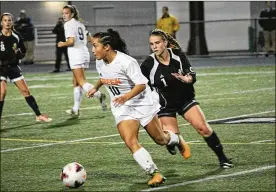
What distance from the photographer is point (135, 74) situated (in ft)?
33.9

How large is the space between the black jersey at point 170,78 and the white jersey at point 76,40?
244 inches

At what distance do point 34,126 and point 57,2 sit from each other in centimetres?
2364

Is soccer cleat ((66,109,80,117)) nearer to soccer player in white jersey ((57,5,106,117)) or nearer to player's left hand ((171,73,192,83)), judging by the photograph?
soccer player in white jersey ((57,5,106,117))

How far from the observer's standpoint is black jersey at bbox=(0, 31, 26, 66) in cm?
1653

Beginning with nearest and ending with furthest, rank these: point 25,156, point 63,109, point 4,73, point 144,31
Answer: point 25,156, point 4,73, point 63,109, point 144,31

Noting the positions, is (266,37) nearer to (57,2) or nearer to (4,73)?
(57,2)

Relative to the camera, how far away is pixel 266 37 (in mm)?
32719

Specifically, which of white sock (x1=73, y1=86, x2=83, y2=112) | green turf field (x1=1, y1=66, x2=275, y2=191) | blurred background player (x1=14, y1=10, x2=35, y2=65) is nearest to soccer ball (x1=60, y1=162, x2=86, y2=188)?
green turf field (x1=1, y1=66, x2=275, y2=191)

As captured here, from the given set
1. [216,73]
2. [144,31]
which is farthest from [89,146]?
[144,31]

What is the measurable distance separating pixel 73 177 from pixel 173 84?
1958 millimetres

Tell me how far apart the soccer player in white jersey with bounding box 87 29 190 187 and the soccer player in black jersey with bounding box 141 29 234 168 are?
53 cm

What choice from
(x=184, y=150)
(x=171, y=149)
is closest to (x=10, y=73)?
(x=171, y=149)

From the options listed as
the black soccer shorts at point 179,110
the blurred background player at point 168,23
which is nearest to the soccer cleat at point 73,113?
the black soccer shorts at point 179,110

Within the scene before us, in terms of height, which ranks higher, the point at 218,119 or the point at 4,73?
the point at 4,73
